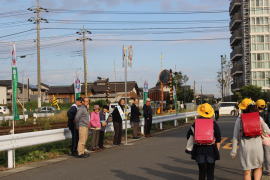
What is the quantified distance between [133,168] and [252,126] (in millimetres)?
4300

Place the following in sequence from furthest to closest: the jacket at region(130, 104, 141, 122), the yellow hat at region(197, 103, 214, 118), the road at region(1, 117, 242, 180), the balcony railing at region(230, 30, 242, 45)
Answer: the balcony railing at region(230, 30, 242, 45) < the jacket at region(130, 104, 141, 122) < the road at region(1, 117, 242, 180) < the yellow hat at region(197, 103, 214, 118)

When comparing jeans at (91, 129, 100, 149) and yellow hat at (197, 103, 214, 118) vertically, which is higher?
yellow hat at (197, 103, 214, 118)

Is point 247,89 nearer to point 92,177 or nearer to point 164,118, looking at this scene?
point 164,118

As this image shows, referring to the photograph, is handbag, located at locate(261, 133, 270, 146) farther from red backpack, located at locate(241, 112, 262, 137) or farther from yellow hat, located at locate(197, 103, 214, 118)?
yellow hat, located at locate(197, 103, 214, 118)

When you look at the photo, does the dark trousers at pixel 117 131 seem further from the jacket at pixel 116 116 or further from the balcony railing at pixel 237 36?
the balcony railing at pixel 237 36

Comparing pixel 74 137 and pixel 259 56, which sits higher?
pixel 259 56

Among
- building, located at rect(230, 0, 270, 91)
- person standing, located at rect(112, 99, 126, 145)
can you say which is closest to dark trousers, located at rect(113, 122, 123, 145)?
person standing, located at rect(112, 99, 126, 145)

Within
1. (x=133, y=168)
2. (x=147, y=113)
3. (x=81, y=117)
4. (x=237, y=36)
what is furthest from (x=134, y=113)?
(x=237, y=36)

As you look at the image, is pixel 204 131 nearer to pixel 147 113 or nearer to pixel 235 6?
pixel 147 113

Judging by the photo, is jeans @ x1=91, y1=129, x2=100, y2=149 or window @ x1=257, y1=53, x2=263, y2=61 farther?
window @ x1=257, y1=53, x2=263, y2=61

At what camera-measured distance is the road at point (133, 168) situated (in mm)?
9406

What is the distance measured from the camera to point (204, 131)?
684 cm

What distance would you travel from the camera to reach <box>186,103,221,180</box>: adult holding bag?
684 cm

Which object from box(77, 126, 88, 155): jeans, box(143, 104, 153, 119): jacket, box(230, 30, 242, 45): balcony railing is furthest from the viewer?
box(230, 30, 242, 45): balcony railing
